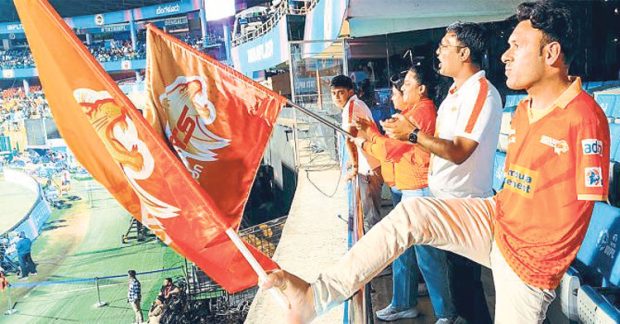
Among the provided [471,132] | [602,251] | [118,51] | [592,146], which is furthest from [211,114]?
[118,51]

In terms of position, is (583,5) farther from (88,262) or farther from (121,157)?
(88,262)

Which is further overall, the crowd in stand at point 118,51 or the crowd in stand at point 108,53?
the crowd in stand at point 118,51

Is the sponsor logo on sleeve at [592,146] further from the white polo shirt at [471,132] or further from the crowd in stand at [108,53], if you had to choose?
the crowd in stand at [108,53]

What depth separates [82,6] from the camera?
41906mm

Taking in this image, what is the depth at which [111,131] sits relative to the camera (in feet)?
6.75

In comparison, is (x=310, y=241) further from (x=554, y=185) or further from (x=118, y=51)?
(x=118, y=51)

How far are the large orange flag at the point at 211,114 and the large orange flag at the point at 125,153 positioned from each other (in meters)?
0.80

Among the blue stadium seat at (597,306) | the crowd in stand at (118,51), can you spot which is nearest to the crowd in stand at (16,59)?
the crowd in stand at (118,51)

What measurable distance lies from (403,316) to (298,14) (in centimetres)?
1546

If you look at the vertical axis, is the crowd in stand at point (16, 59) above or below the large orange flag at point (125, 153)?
above

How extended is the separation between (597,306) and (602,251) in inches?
→ 34.3

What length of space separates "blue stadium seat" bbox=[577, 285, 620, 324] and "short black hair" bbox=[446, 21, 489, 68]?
1089 mm

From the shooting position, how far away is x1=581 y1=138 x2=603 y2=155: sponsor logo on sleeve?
54.1 inches

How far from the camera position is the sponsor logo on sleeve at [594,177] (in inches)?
53.6
